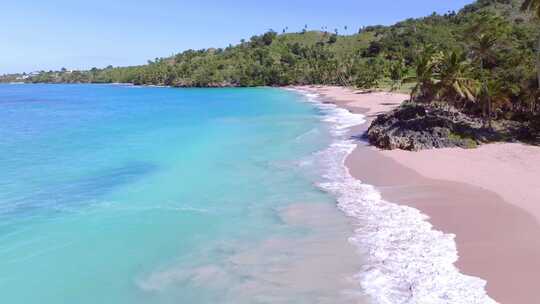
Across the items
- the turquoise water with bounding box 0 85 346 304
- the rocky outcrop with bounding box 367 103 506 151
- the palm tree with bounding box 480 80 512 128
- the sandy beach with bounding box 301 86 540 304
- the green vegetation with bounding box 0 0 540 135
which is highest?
the green vegetation with bounding box 0 0 540 135

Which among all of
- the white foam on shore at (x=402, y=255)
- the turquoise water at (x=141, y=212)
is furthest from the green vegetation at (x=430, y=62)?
the white foam on shore at (x=402, y=255)

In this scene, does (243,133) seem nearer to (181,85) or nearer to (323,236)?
(323,236)

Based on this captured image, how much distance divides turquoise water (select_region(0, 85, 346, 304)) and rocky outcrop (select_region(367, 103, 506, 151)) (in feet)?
16.7

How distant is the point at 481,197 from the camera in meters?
19.1

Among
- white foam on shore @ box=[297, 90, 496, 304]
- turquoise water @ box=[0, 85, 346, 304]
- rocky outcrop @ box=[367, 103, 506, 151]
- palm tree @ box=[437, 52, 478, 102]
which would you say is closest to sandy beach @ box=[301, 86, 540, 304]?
white foam on shore @ box=[297, 90, 496, 304]

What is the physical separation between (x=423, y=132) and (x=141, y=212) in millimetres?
20009

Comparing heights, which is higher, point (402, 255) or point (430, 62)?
point (430, 62)

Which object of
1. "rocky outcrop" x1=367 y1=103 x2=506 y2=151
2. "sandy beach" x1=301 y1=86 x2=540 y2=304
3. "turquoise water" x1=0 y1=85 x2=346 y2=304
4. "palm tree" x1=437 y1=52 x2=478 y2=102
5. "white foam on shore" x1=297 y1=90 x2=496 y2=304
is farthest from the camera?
"palm tree" x1=437 y1=52 x2=478 y2=102

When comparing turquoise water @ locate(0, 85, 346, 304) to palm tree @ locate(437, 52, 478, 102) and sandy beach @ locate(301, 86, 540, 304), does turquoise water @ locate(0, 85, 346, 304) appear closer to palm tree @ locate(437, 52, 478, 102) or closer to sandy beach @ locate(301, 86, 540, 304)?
sandy beach @ locate(301, 86, 540, 304)

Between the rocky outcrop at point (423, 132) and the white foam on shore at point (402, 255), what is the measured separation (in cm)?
965

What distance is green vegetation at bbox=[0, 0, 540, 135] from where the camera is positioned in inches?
1391

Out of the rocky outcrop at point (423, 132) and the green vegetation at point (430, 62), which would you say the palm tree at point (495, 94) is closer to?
the green vegetation at point (430, 62)

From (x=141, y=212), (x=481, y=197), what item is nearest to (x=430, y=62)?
(x=481, y=197)

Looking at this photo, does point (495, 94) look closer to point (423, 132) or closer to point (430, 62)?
point (423, 132)
